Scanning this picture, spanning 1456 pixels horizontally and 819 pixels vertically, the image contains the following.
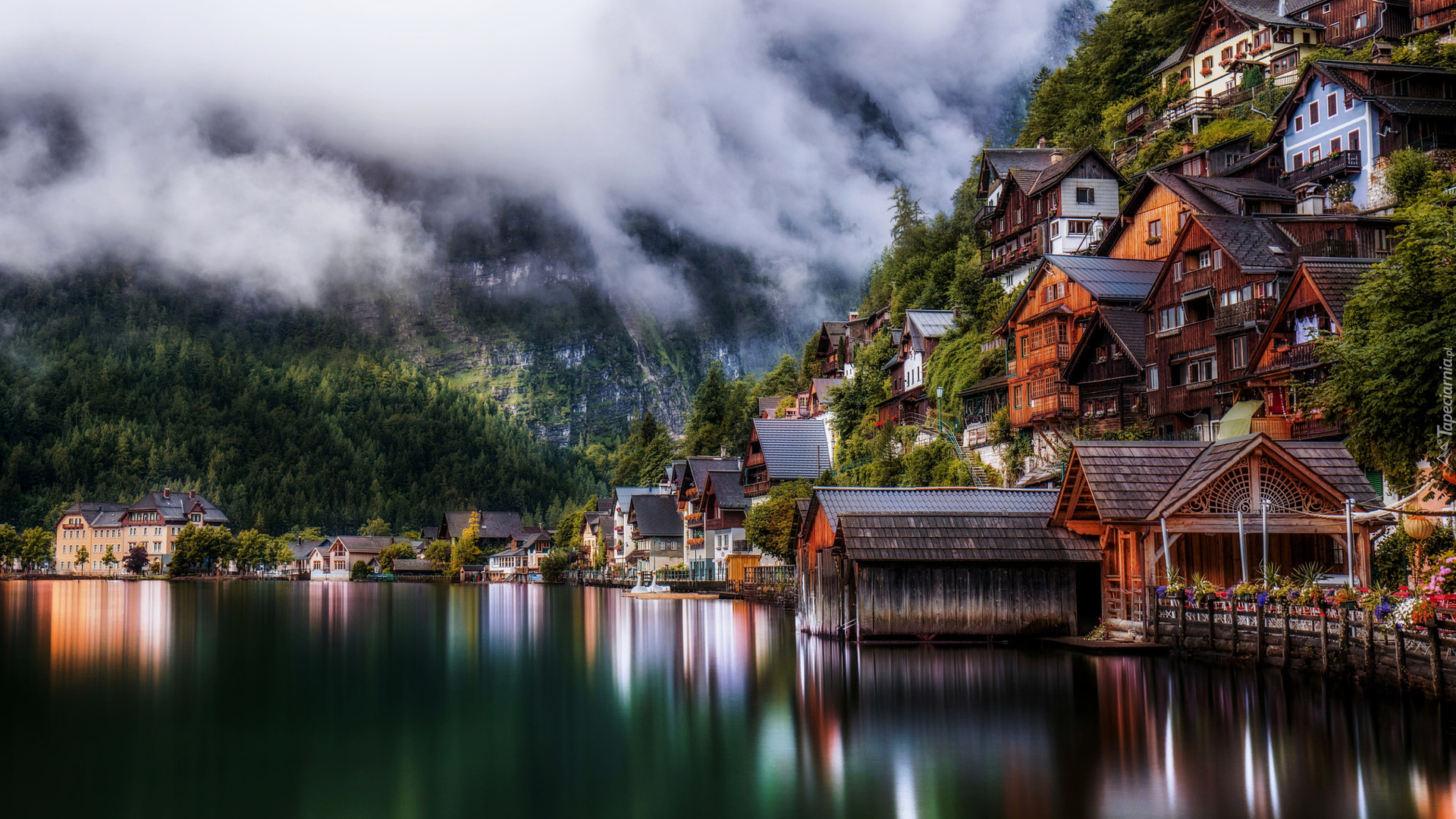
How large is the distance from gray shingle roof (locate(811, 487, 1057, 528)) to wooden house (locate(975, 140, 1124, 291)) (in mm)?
40707

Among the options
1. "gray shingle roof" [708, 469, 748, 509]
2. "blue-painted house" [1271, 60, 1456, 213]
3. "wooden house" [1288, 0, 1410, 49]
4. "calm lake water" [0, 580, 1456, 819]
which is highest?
"wooden house" [1288, 0, 1410, 49]

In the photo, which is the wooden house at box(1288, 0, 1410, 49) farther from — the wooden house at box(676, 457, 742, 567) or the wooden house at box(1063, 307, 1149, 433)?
the wooden house at box(676, 457, 742, 567)

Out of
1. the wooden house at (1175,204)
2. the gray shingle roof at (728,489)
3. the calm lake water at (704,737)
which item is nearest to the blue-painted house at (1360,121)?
the wooden house at (1175,204)

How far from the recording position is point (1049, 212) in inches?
3282

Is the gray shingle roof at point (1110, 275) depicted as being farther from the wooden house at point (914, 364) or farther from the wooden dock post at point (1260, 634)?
the wooden dock post at point (1260, 634)

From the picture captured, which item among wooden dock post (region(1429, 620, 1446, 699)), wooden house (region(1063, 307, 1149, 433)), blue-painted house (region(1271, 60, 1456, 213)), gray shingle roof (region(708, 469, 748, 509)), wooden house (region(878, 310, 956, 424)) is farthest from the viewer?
gray shingle roof (region(708, 469, 748, 509))

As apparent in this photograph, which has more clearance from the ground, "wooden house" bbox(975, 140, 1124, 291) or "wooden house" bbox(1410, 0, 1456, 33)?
"wooden house" bbox(1410, 0, 1456, 33)

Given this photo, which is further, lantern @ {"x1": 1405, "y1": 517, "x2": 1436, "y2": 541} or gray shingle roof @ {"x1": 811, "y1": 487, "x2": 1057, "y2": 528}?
gray shingle roof @ {"x1": 811, "y1": 487, "x2": 1057, "y2": 528}

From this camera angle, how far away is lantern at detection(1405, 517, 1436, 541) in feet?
107

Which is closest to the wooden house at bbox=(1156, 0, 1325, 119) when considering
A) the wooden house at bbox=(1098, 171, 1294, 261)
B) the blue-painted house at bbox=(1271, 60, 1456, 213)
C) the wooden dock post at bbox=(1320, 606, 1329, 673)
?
the blue-painted house at bbox=(1271, 60, 1456, 213)

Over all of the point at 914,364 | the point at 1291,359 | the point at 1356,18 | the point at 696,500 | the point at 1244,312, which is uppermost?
the point at 1356,18

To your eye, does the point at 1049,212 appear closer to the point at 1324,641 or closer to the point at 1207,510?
the point at 1207,510

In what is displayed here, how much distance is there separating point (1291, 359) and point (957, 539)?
1934 cm

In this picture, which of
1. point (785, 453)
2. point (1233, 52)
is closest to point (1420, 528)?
point (1233, 52)
